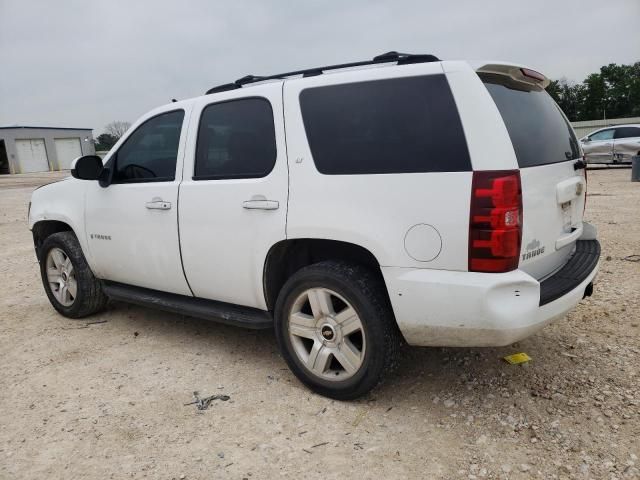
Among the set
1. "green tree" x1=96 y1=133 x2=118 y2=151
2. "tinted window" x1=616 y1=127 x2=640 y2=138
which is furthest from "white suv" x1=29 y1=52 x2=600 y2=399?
"green tree" x1=96 y1=133 x2=118 y2=151

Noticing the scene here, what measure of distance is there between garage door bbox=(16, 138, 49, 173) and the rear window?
168 ft

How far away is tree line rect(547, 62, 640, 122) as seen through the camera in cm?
4975

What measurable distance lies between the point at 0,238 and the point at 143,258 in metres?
7.42

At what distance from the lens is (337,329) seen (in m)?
2.92

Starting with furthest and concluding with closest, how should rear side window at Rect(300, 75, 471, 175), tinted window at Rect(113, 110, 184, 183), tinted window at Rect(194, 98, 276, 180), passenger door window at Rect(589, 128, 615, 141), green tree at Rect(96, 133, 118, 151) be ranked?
green tree at Rect(96, 133, 118, 151) < passenger door window at Rect(589, 128, 615, 141) < tinted window at Rect(113, 110, 184, 183) < tinted window at Rect(194, 98, 276, 180) < rear side window at Rect(300, 75, 471, 175)

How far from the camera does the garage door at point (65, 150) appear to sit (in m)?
49.0

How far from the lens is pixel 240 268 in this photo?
328cm

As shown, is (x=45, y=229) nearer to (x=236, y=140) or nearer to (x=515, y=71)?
(x=236, y=140)

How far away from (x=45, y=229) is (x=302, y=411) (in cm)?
347

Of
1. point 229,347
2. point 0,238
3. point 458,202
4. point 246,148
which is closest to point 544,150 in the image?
point 458,202

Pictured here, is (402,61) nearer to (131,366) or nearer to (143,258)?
(143,258)

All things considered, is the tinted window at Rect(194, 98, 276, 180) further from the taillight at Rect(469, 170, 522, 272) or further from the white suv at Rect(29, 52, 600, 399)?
the taillight at Rect(469, 170, 522, 272)

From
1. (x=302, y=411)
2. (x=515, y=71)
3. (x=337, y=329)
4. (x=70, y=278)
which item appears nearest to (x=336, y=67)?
(x=515, y=71)

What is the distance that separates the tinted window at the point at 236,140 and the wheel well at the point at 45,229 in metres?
2.10
